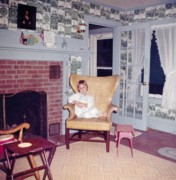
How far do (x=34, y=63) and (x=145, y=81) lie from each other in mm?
2298

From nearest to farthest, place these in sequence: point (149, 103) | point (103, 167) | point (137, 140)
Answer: point (103, 167)
point (137, 140)
point (149, 103)

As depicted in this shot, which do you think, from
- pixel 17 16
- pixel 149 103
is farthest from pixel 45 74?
pixel 149 103

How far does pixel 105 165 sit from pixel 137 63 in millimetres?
2753

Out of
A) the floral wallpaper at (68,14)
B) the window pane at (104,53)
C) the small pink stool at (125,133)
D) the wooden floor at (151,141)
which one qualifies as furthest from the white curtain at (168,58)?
the window pane at (104,53)

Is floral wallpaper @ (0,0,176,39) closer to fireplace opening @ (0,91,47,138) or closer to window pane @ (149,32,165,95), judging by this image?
window pane @ (149,32,165,95)

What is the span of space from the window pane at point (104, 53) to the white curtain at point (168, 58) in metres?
1.91

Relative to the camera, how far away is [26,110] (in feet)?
13.4

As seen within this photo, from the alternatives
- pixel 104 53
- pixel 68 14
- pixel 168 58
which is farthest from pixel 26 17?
pixel 104 53

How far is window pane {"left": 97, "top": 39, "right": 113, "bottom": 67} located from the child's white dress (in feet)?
8.90

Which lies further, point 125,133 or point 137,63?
point 137,63

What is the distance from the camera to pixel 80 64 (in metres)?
4.81

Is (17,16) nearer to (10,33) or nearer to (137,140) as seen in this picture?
(10,33)

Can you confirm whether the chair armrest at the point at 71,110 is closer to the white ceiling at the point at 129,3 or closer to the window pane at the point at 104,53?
the white ceiling at the point at 129,3

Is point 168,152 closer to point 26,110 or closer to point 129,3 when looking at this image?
point 26,110
